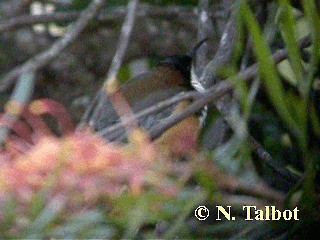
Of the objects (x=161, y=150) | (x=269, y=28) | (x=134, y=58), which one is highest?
(x=134, y=58)

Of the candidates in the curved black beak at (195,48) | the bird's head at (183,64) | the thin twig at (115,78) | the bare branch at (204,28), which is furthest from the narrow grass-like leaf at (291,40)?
the bird's head at (183,64)

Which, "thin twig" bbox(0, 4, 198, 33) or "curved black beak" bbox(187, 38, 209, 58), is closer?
"curved black beak" bbox(187, 38, 209, 58)

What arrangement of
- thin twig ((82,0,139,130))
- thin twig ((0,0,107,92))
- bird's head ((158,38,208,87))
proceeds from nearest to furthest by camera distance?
thin twig ((82,0,139,130))
thin twig ((0,0,107,92))
bird's head ((158,38,208,87))

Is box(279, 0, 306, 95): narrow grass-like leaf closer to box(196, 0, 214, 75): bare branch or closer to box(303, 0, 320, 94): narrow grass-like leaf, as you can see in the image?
box(303, 0, 320, 94): narrow grass-like leaf

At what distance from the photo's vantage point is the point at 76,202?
3.93ft

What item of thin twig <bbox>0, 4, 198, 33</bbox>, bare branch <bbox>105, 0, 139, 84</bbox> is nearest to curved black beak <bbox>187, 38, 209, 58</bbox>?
thin twig <bbox>0, 4, 198, 33</bbox>

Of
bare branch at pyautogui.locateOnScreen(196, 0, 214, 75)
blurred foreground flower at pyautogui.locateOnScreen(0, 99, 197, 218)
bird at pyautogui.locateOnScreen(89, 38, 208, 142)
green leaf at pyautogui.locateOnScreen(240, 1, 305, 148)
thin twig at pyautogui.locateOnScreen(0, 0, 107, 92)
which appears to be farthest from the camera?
bird at pyautogui.locateOnScreen(89, 38, 208, 142)

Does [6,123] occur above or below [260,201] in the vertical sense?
above

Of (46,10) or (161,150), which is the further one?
(46,10)

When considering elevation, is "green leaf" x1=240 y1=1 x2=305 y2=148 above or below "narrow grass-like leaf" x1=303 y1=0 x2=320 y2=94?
below

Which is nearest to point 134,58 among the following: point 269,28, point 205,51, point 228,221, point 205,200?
point 205,51

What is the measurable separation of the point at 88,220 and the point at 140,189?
0.24 ft

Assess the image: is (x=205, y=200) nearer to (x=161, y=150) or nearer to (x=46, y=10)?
(x=161, y=150)

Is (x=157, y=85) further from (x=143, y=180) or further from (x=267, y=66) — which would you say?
(x=143, y=180)
